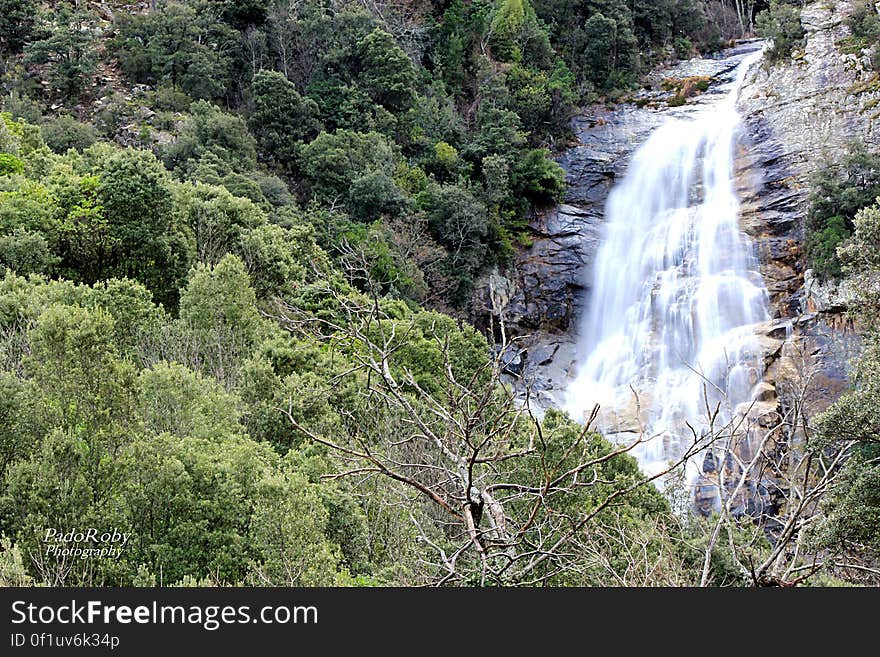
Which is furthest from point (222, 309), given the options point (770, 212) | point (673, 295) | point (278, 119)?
point (770, 212)

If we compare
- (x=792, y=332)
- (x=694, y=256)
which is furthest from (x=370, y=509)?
(x=694, y=256)

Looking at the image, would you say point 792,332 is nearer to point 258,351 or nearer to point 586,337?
point 586,337

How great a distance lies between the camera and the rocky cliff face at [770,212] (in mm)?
29562

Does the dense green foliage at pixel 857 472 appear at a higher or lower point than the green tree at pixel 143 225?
lower

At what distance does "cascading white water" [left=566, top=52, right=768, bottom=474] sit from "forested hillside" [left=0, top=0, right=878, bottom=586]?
447 cm

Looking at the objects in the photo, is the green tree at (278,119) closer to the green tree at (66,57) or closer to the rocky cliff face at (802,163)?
the green tree at (66,57)

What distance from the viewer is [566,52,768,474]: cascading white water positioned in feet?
99.1

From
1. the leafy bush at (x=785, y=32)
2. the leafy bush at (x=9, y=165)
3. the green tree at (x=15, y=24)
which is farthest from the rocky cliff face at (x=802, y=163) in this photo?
the green tree at (x=15, y=24)

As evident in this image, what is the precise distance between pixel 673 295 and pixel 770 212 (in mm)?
5330

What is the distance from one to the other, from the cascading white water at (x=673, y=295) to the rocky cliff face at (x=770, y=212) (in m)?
0.70

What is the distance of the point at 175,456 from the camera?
531 inches

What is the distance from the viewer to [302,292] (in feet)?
89.1

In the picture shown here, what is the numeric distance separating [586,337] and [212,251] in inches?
654

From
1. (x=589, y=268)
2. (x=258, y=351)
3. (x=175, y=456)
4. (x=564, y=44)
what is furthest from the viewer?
(x=564, y=44)
